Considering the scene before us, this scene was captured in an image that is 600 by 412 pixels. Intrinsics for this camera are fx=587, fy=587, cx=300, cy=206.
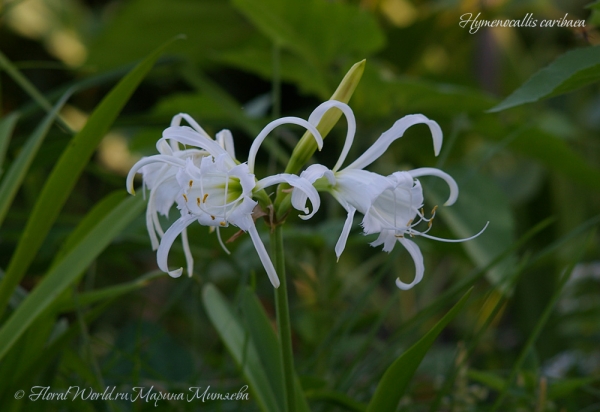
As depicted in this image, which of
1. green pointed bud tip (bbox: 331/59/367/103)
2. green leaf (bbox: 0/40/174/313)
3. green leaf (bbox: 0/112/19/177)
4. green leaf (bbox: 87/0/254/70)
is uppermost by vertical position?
green leaf (bbox: 87/0/254/70)

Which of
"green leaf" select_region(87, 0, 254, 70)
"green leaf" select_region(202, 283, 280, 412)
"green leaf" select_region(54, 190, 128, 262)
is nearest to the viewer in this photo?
"green leaf" select_region(202, 283, 280, 412)

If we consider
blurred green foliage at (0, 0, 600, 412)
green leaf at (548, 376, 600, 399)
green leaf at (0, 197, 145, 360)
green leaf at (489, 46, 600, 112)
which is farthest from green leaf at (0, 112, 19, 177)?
green leaf at (548, 376, 600, 399)

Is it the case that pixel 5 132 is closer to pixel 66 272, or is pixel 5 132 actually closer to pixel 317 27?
pixel 66 272

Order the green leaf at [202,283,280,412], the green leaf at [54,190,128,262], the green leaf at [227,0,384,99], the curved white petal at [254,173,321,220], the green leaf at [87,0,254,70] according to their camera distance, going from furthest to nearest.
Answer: the green leaf at [87,0,254,70] < the green leaf at [227,0,384,99] < the green leaf at [54,190,128,262] < the green leaf at [202,283,280,412] < the curved white petal at [254,173,321,220]

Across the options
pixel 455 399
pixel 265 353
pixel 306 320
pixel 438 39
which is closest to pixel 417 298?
pixel 306 320

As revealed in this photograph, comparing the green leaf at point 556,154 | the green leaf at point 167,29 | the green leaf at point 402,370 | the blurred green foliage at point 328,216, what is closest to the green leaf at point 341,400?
the blurred green foliage at point 328,216

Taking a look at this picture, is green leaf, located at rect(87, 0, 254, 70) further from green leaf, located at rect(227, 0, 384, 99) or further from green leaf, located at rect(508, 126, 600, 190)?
green leaf, located at rect(508, 126, 600, 190)
